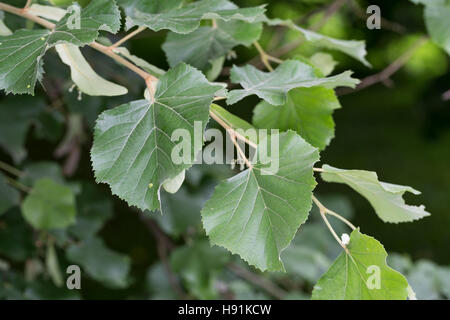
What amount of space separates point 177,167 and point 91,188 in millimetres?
1009

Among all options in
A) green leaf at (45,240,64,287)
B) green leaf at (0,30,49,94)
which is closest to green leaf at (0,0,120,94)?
green leaf at (0,30,49,94)

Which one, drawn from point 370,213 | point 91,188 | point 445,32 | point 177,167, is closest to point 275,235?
point 177,167

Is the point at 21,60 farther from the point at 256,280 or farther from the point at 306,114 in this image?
the point at 256,280

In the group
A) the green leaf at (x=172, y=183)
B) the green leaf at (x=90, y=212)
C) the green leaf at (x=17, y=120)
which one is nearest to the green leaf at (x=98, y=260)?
the green leaf at (x=90, y=212)

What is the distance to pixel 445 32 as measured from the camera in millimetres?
1123

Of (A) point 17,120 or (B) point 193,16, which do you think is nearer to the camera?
(B) point 193,16

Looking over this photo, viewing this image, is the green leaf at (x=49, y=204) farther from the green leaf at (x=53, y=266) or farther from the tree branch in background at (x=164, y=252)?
the tree branch in background at (x=164, y=252)

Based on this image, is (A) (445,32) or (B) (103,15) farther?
(A) (445,32)

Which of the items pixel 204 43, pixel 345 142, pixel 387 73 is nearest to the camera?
pixel 204 43

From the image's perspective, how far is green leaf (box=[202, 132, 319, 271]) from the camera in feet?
2.04

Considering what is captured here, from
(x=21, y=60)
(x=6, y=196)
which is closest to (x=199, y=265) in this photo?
(x=6, y=196)

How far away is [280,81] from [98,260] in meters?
0.93

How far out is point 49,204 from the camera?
3.99ft

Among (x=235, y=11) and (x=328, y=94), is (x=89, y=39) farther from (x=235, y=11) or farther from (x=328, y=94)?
(x=328, y=94)
